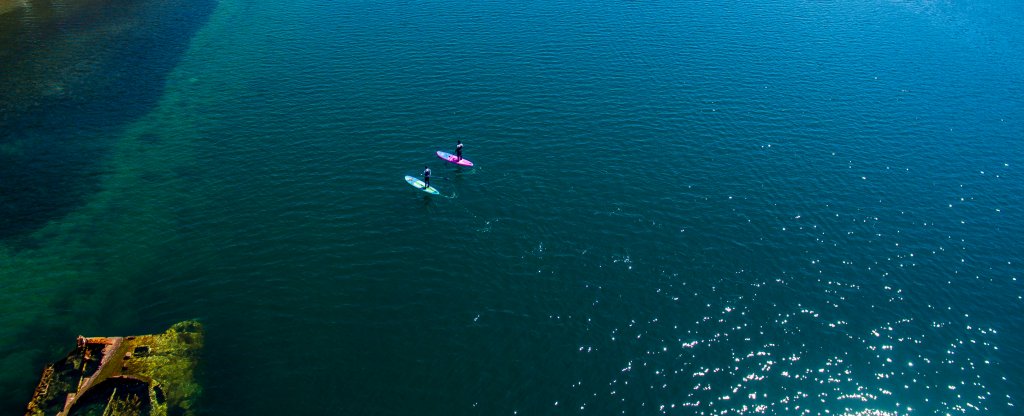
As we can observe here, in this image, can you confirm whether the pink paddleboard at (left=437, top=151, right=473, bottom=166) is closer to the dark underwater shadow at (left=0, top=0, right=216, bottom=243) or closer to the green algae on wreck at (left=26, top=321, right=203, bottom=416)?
the green algae on wreck at (left=26, top=321, right=203, bottom=416)

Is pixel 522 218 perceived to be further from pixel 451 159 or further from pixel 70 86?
pixel 70 86

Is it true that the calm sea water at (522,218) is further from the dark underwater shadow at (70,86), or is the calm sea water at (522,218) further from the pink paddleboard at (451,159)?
the pink paddleboard at (451,159)

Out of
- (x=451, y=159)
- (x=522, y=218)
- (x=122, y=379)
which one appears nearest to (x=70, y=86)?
(x=451, y=159)

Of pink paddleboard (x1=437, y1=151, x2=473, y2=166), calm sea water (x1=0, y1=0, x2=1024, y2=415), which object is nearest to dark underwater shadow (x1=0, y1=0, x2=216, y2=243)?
calm sea water (x1=0, y1=0, x2=1024, y2=415)

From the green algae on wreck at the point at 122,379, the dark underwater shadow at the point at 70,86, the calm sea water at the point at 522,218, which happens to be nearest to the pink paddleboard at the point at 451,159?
the calm sea water at the point at 522,218

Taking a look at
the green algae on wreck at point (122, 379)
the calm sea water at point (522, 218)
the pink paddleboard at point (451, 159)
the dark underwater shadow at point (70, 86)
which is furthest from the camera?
the pink paddleboard at point (451, 159)
